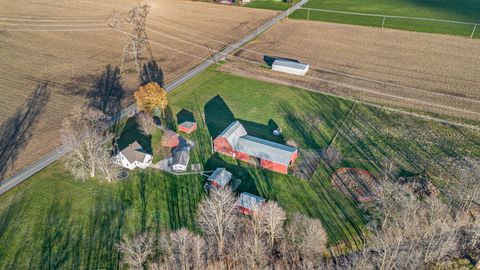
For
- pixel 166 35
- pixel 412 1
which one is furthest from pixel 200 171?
pixel 412 1

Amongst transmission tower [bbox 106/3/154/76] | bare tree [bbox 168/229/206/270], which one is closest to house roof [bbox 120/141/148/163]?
bare tree [bbox 168/229/206/270]

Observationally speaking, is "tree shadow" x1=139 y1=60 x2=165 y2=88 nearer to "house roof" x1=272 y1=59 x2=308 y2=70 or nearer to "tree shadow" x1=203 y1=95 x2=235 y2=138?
"tree shadow" x1=203 y1=95 x2=235 y2=138

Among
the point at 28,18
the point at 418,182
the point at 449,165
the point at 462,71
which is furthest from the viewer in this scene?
the point at 28,18

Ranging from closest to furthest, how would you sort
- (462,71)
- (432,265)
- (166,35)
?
(432,265) → (462,71) → (166,35)

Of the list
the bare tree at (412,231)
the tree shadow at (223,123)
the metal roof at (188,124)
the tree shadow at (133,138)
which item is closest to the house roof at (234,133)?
the tree shadow at (223,123)

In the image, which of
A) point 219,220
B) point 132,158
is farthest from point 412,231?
point 132,158

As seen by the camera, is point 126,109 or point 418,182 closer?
point 418,182

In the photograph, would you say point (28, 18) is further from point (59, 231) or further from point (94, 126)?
point (59, 231)
